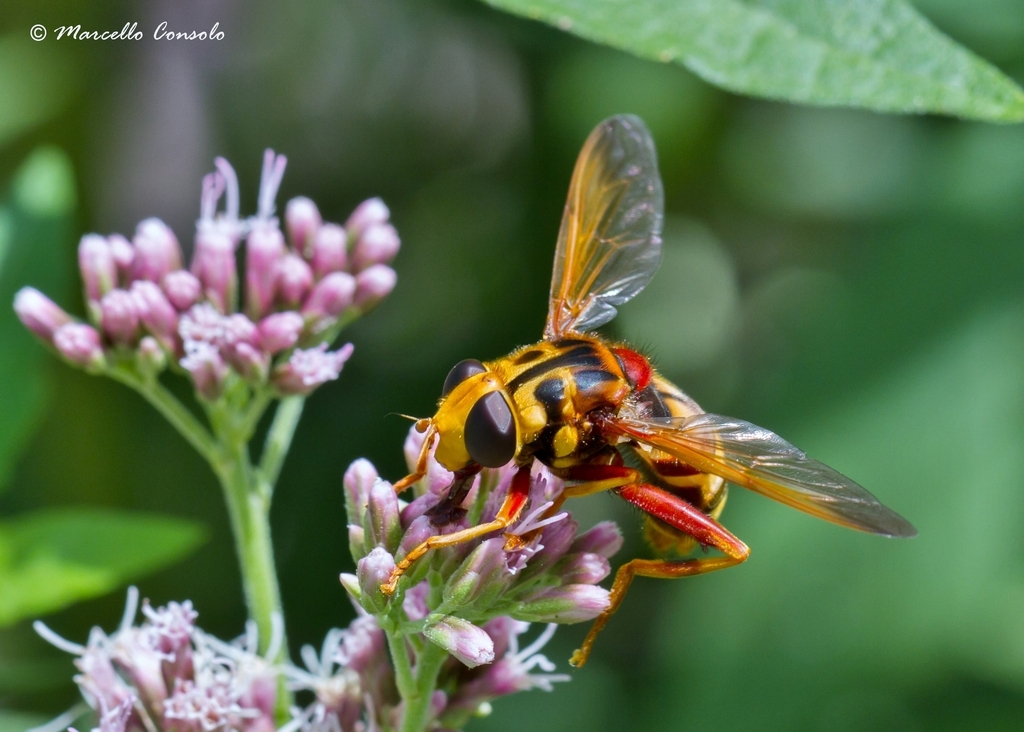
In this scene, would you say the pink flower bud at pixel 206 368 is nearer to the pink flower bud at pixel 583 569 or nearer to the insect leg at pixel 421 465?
the insect leg at pixel 421 465

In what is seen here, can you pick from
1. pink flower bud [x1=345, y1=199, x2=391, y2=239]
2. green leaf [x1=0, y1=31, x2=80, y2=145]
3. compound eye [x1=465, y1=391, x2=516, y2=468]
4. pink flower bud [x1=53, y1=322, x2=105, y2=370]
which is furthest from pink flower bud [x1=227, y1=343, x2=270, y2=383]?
green leaf [x1=0, y1=31, x2=80, y2=145]

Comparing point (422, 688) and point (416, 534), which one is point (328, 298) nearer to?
point (416, 534)

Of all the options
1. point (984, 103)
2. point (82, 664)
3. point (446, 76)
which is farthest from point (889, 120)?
point (82, 664)

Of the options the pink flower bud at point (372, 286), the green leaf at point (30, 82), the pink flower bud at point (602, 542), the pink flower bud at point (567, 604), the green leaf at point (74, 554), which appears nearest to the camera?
the pink flower bud at point (567, 604)

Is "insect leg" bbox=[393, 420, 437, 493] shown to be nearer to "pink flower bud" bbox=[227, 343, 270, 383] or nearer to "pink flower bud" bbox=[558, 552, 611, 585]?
"pink flower bud" bbox=[558, 552, 611, 585]

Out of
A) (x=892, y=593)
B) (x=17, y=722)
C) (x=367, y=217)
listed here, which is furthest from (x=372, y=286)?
(x=892, y=593)

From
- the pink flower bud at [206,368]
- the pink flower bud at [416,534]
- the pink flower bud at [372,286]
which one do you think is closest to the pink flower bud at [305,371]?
the pink flower bud at [206,368]

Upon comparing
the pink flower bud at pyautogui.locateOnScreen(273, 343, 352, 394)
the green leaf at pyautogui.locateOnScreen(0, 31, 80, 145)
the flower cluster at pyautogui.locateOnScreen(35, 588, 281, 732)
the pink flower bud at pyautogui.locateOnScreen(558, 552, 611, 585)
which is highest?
the green leaf at pyautogui.locateOnScreen(0, 31, 80, 145)
